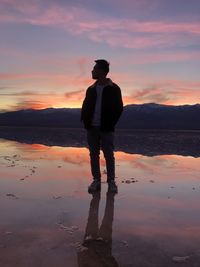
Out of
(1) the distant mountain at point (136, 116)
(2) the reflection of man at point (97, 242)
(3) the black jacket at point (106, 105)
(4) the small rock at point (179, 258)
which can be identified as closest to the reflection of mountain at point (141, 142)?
(3) the black jacket at point (106, 105)

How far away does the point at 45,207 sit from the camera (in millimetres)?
5699

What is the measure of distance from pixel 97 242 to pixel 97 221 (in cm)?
86

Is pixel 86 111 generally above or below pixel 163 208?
above

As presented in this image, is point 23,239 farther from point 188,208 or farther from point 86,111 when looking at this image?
point 86,111

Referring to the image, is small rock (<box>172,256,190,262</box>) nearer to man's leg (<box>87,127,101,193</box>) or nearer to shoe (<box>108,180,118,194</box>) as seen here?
shoe (<box>108,180,118,194</box>)

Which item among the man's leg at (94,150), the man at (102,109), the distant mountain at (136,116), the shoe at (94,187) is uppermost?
the distant mountain at (136,116)

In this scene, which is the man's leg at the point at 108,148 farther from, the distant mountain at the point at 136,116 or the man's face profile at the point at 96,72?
the distant mountain at the point at 136,116

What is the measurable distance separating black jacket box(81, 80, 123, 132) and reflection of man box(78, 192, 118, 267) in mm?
1776

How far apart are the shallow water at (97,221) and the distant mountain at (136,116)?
139230mm

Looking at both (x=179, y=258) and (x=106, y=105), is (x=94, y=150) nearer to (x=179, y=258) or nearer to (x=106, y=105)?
(x=106, y=105)

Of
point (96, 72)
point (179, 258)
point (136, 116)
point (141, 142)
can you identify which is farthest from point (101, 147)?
point (136, 116)

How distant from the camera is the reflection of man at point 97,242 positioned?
365 centimetres

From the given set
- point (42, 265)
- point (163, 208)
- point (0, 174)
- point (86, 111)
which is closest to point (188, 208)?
point (163, 208)

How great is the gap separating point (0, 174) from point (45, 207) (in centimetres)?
325
